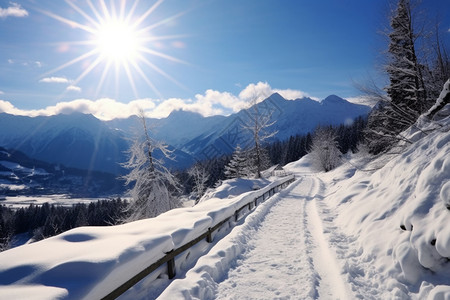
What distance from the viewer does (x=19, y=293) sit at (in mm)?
2740

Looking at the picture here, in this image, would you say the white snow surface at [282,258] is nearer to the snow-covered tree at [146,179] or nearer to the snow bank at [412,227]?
the snow bank at [412,227]

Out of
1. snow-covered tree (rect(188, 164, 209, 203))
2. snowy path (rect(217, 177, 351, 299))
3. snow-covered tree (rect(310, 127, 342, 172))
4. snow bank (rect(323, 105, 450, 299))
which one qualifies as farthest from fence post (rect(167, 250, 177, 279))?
snow-covered tree (rect(310, 127, 342, 172))

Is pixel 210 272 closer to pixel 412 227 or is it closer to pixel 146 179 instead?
pixel 412 227

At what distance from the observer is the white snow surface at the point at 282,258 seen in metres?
3.38

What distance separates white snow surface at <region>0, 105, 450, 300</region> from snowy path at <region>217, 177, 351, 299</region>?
2cm

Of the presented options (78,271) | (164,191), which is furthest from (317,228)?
(164,191)

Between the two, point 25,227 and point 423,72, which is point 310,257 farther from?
point 25,227

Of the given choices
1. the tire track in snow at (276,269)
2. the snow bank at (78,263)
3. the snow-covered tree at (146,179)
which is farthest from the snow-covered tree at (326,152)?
the snow bank at (78,263)

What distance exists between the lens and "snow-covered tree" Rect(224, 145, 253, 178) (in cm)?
4797

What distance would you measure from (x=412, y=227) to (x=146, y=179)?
17452mm

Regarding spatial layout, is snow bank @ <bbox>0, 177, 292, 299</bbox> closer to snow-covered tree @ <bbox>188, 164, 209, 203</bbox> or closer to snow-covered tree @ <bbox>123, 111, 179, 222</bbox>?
snow-covered tree @ <bbox>123, 111, 179, 222</bbox>

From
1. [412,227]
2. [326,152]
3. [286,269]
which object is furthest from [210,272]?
[326,152]

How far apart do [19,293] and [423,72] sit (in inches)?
696

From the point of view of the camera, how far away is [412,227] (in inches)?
207
